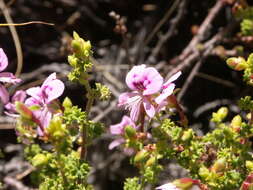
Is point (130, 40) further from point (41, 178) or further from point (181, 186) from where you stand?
point (181, 186)

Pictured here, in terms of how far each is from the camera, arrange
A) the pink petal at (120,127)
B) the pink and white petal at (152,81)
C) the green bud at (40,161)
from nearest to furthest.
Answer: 1. the green bud at (40,161)
2. the pink and white petal at (152,81)
3. the pink petal at (120,127)

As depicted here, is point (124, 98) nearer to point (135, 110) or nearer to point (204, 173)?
point (135, 110)

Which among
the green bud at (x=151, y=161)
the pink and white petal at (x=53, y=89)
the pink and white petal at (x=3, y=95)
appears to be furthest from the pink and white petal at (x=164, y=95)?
the pink and white petal at (x=3, y=95)

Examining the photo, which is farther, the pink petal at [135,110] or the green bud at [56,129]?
the pink petal at [135,110]

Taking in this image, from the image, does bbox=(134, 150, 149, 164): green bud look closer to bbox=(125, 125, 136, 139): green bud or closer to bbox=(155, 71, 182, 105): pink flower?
bbox=(125, 125, 136, 139): green bud

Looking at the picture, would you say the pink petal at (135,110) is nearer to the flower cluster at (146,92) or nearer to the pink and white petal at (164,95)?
the flower cluster at (146,92)

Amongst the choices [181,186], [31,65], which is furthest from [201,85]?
[181,186]

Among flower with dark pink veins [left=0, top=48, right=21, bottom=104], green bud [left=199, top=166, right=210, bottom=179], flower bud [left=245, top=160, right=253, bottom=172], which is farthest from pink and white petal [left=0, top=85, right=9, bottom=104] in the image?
flower bud [left=245, top=160, right=253, bottom=172]

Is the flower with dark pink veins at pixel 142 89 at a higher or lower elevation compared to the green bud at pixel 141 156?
higher
